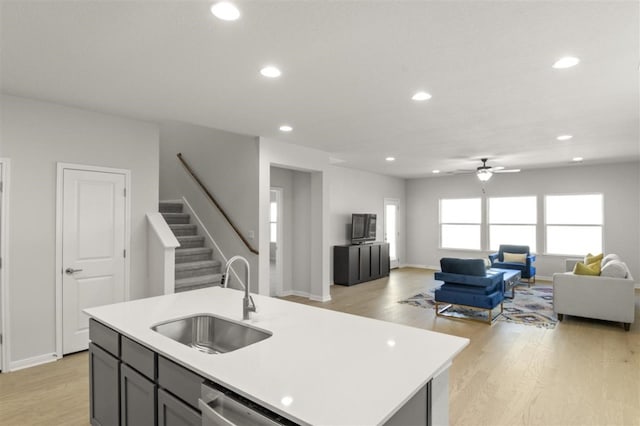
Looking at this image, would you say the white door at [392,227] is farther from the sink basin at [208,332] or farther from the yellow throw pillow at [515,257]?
the sink basin at [208,332]

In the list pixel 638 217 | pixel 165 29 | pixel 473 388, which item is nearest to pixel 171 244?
pixel 165 29

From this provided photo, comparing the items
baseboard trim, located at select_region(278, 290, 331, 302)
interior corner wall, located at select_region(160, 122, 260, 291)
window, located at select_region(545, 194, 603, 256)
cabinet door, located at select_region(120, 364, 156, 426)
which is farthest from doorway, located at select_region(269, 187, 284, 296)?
window, located at select_region(545, 194, 603, 256)

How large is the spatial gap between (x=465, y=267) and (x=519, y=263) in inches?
138

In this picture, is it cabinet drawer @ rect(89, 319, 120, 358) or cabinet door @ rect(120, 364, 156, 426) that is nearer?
cabinet door @ rect(120, 364, 156, 426)

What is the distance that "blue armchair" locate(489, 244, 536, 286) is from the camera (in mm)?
7578

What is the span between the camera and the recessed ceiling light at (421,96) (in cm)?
332

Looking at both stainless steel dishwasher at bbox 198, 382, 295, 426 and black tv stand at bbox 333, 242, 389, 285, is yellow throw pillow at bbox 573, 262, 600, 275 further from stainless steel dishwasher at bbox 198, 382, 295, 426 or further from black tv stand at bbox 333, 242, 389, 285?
stainless steel dishwasher at bbox 198, 382, 295, 426

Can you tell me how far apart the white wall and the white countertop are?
26.8ft

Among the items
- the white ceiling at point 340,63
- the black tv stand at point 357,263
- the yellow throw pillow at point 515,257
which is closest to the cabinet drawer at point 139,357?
the white ceiling at point 340,63

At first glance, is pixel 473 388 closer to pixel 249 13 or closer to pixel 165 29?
pixel 249 13

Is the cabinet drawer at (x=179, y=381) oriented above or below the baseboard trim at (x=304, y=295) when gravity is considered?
above

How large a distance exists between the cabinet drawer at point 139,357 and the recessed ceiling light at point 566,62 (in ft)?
10.6

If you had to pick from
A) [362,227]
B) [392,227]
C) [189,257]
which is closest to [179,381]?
[189,257]

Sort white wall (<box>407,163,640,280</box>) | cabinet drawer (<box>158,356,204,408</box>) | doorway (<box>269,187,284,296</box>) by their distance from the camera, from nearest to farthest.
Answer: cabinet drawer (<box>158,356,204,408</box>) < doorway (<box>269,187,284,296</box>) < white wall (<box>407,163,640,280</box>)
